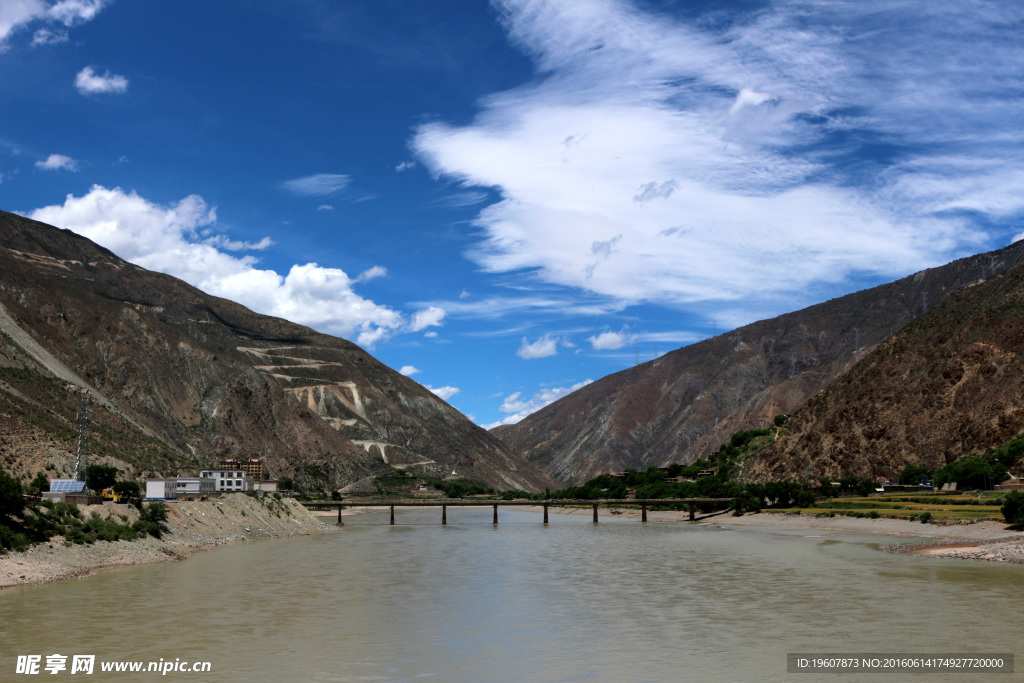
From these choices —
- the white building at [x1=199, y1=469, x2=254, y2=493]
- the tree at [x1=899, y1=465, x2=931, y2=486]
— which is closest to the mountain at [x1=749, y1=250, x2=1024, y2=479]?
the tree at [x1=899, y1=465, x2=931, y2=486]

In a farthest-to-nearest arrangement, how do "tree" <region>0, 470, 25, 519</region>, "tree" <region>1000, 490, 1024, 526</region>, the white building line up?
the white building → "tree" <region>1000, 490, 1024, 526</region> → "tree" <region>0, 470, 25, 519</region>

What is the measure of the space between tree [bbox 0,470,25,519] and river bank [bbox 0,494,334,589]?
8.77 ft

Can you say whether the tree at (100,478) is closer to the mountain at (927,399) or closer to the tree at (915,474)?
the tree at (915,474)

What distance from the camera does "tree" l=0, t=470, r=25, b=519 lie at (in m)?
48.6

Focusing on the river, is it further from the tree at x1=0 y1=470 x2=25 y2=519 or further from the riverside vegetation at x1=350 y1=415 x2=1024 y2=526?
the riverside vegetation at x1=350 y1=415 x2=1024 y2=526

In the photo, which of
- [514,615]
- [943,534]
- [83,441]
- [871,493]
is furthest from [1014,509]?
[83,441]

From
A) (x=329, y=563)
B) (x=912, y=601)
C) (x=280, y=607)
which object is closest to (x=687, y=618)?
(x=912, y=601)

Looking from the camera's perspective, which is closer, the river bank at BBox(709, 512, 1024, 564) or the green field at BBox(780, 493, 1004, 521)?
the river bank at BBox(709, 512, 1024, 564)

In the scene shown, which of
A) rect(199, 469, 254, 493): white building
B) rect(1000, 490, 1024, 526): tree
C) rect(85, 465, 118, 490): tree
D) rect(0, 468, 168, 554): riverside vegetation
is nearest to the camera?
rect(0, 468, 168, 554): riverside vegetation

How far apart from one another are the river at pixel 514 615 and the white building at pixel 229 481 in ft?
126

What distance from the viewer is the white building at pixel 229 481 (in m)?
104

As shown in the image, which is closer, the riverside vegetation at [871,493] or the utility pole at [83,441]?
the utility pole at [83,441]

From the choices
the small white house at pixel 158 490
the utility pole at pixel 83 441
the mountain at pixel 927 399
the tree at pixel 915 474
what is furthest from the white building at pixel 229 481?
the tree at pixel 915 474

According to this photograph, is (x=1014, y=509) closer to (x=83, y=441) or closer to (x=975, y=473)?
(x=975, y=473)
